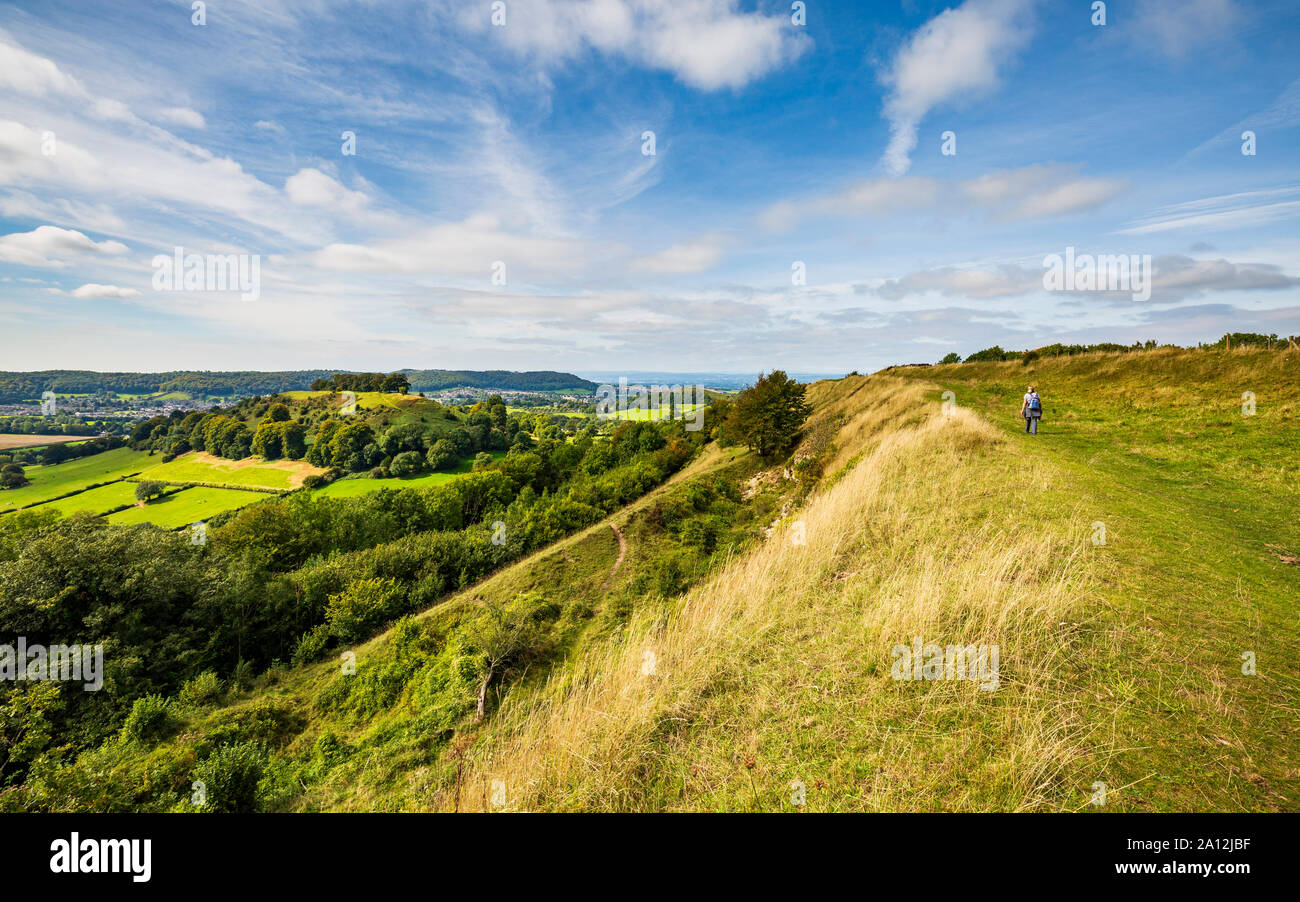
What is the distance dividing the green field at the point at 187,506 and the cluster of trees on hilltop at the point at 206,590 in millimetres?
19043

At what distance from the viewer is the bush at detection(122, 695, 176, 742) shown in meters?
14.9

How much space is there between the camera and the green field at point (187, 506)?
52.3m

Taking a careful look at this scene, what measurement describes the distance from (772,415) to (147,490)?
284 feet

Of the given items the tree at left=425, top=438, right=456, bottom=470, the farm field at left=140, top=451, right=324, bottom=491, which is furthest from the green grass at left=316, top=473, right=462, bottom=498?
the farm field at left=140, top=451, right=324, bottom=491

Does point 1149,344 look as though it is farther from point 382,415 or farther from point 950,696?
point 382,415

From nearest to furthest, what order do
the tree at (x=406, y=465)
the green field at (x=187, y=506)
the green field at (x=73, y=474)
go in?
the green field at (x=187, y=506)
the green field at (x=73, y=474)
the tree at (x=406, y=465)

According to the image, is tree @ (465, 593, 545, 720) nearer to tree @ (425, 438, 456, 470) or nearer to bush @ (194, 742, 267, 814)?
bush @ (194, 742, 267, 814)

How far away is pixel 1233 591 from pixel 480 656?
55.5ft

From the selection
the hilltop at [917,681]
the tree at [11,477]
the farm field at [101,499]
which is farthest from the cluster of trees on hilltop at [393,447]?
the hilltop at [917,681]

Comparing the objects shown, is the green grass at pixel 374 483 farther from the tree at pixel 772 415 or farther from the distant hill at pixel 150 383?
the distant hill at pixel 150 383

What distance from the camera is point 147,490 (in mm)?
60938
